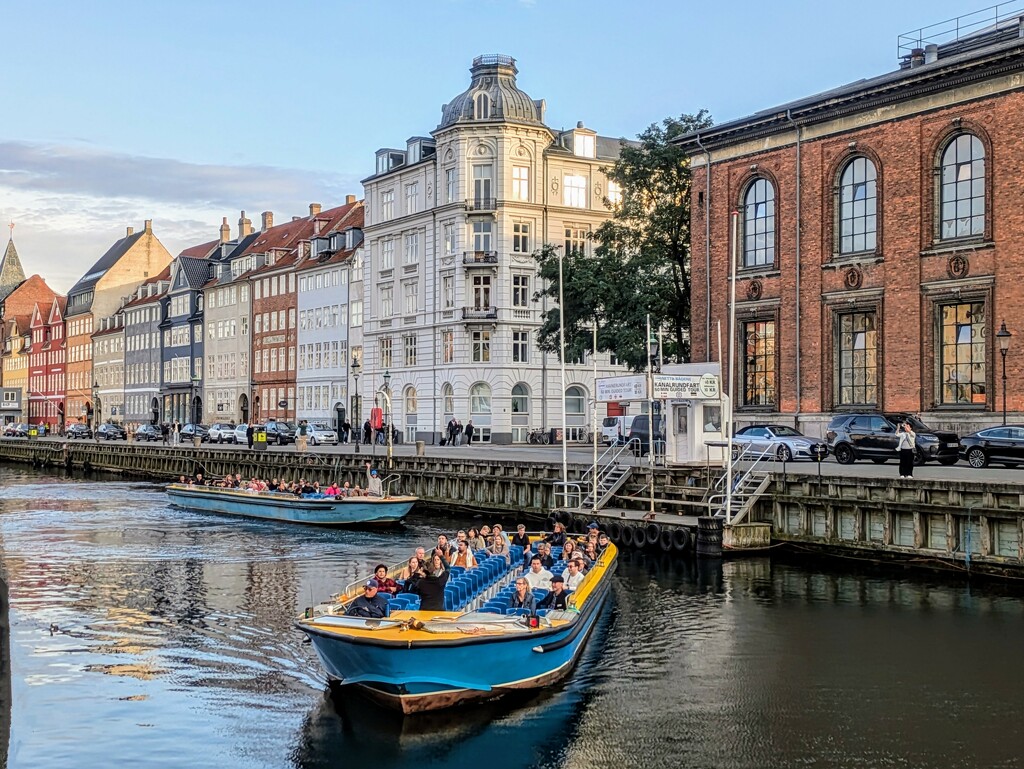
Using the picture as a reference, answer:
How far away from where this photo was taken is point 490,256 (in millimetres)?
82062

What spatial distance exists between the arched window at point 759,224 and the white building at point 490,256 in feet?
86.4

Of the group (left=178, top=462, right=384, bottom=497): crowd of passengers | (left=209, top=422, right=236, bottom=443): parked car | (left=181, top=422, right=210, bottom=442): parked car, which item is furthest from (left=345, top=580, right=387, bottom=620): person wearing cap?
(left=181, top=422, right=210, bottom=442): parked car

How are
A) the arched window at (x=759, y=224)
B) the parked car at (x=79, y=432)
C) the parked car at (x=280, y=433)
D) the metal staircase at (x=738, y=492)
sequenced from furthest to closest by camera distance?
the parked car at (x=79, y=432), the parked car at (x=280, y=433), the arched window at (x=759, y=224), the metal staircase at (x=738, y=492)

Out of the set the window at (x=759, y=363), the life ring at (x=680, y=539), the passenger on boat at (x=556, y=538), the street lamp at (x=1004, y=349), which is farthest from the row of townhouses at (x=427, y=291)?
the passenger on boat at (x=556, y=538)

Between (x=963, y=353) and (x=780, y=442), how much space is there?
7604 mm

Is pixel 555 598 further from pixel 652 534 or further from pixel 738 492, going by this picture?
pixel 738 492

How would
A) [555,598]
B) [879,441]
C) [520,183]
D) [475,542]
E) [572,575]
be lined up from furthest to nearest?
[520,183] < [879,441] < [475,542] < [572,575] < [555,598]

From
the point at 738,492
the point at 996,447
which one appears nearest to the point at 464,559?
the point at 738,492

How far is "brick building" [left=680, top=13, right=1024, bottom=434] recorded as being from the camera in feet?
149

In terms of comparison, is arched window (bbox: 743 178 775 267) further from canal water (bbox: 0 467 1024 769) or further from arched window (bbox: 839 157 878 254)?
canal water (bbox: 0 467 1024 769)

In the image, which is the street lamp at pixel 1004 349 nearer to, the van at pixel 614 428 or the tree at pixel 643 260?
the tree at pixel 643 260

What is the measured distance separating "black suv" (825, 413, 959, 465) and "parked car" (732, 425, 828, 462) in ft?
4.10

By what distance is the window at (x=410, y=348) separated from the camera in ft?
285

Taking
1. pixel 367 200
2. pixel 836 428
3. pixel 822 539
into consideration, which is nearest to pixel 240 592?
pixel 822 539
